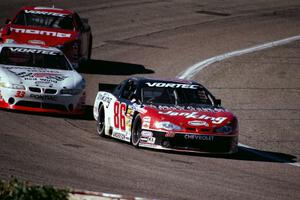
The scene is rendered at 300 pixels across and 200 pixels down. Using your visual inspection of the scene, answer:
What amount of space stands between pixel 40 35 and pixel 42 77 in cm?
502

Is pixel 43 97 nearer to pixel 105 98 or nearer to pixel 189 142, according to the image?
pixel 105 98

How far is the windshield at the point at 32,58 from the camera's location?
1853cm

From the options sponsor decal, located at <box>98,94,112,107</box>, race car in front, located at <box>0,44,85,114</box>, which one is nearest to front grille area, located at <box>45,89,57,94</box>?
race car in front, located at <box>0,44,85,114</box>

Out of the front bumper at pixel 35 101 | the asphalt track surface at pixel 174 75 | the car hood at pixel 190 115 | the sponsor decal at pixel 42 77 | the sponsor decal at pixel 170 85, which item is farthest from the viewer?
the sponsor decal at pixel 42 77

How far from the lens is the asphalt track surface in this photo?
1128 cm

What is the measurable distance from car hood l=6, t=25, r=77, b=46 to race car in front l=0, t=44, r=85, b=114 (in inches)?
138

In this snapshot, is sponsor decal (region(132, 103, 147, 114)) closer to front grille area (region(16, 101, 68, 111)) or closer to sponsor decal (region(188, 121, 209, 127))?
sponsor decal (region(188, 121, 209, 127))

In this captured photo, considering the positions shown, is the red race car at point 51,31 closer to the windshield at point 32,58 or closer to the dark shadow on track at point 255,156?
the windshield at point 32,58

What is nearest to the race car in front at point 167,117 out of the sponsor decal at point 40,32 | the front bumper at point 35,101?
the front bumper at point 35,101

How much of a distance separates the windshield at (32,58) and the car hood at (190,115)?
14.3ft

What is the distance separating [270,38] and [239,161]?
56.2 ft

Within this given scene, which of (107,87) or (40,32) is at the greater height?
(107,87)

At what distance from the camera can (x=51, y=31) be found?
2277 centimetres

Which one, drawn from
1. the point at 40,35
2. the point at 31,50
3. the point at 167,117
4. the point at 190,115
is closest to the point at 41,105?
the point at 31,50
